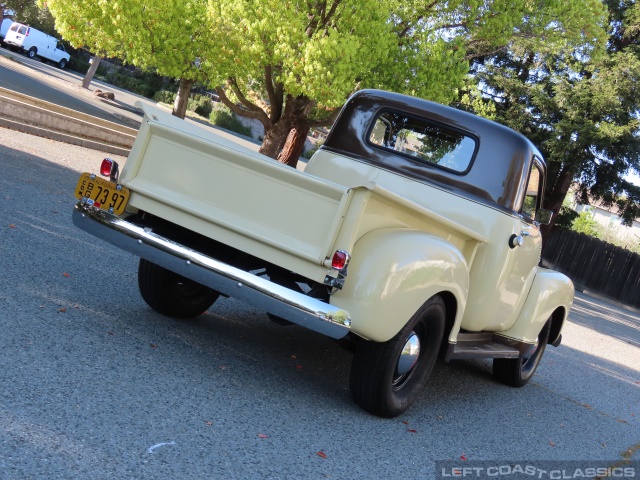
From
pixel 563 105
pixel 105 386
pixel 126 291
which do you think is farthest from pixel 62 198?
pixel 563 105

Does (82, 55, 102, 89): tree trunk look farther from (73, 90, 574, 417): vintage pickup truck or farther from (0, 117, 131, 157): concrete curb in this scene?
(73, 90, 574, 417): vintage pickup truck

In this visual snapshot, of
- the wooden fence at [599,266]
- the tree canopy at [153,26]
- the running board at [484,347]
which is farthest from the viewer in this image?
the wooden fence at [599,266]

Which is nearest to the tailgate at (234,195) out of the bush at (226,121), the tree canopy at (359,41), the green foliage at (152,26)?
the tree canopy at (359,41)

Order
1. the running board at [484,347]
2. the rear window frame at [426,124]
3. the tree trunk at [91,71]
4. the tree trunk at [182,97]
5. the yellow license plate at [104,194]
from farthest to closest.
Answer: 1. the tree trunk at [91,71]
2. the tree trunk at [182,97]
3. the rear window frame at [426,124]
4. the running board at [484,347]
5. the yellow license plate at [104,194]

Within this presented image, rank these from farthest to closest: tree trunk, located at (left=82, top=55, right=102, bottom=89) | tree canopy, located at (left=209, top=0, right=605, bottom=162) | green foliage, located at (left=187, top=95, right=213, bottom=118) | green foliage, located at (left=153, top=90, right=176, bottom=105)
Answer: green foliage, located at (left=187, top=95, right=213, bottom=118) → green foliage, located at (left=153, top=90, right=176, bottom=105) → tree trunk, located at (left=82, top=55, right=102, bottom=89) → tree canopy, located at (left=209, top=0, right=605, bottom=162)

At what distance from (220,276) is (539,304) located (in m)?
3.41

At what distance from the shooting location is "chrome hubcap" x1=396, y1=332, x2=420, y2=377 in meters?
5.08

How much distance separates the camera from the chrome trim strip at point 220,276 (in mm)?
4516

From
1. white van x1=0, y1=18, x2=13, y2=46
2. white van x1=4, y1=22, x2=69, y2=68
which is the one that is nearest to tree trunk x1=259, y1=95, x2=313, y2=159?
white van x1=4, y1=22, x2=69, y2=68

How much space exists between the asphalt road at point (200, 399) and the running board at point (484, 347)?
0.50 metres

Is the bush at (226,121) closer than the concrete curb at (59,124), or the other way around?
the concrete curb at (59,124)

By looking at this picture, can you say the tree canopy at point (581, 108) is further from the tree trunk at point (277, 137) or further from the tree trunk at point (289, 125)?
the tree trunk at point (277, 137)

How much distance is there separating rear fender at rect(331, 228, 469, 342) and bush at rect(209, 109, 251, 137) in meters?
37.8

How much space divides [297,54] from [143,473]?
12.9 metres
